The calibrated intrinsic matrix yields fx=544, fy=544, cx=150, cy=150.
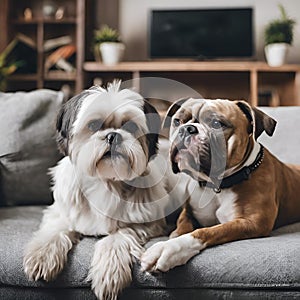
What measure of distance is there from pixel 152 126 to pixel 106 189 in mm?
237

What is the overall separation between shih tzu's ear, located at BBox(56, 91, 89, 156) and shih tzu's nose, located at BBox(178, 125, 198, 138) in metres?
0.30

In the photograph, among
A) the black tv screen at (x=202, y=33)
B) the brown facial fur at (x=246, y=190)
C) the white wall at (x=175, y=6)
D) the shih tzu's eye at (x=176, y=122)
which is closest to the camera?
the brown facial fur at (x=246, y=190)

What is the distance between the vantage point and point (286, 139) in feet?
6.75

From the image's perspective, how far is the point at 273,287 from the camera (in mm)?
1369

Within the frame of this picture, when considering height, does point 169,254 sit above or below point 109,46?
below

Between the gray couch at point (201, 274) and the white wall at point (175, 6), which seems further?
the white wall at point (175, 6)

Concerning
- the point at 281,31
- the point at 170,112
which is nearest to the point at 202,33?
the point at 281,31

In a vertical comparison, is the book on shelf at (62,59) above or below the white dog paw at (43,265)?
→ above

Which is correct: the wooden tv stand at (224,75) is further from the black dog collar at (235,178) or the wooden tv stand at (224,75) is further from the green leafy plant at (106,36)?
the black dog collar at (235,178)

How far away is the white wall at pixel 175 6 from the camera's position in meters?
4.64

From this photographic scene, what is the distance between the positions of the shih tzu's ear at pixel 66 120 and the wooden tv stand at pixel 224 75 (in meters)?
2.50

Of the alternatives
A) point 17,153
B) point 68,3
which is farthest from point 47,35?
point 17,153

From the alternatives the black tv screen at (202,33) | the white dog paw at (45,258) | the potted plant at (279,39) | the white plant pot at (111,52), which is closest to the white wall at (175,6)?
the black tv screen at (202,33)

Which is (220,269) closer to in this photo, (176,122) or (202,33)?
(176,122)
